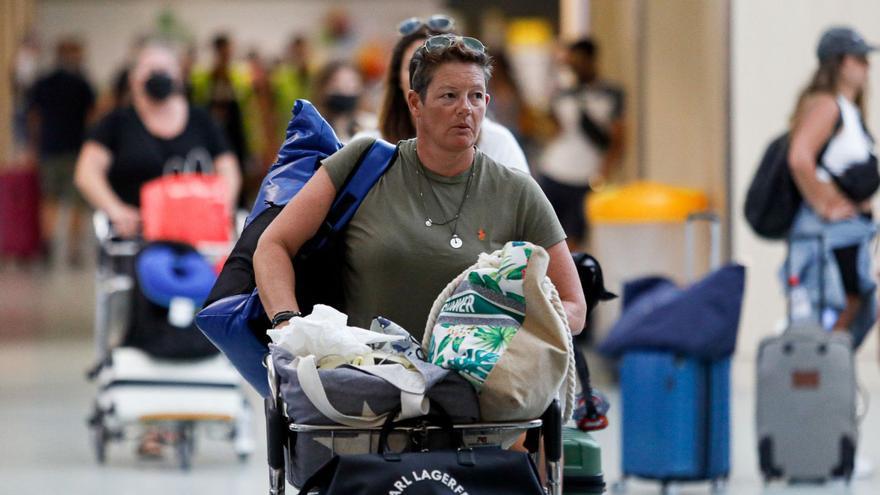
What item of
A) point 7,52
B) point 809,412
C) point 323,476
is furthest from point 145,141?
point 7,52

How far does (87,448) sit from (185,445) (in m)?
0.73

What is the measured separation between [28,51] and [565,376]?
65.9 feet

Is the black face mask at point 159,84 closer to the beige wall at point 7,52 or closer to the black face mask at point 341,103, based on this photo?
the black face mask at point 341,103

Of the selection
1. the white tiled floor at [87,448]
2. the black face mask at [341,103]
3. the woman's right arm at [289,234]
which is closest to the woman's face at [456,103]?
the woman's right arm at [289,234]

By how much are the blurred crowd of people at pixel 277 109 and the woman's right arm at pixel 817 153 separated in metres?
2.00

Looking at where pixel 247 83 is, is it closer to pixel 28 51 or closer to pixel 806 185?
pixel 28 51

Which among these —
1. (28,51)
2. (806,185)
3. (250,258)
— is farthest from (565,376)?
(28,51)

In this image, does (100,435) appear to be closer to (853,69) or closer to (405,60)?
(405,60)

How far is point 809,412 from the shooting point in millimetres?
6914

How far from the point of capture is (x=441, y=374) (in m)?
3.44

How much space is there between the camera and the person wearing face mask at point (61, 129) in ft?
68.1

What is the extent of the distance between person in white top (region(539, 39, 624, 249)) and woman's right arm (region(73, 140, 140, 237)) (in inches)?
172

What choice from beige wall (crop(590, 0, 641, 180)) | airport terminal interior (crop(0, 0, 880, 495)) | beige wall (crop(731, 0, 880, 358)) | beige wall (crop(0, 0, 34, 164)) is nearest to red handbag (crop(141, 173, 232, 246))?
airport terminal interior (crop(0, 0, 880, 495))

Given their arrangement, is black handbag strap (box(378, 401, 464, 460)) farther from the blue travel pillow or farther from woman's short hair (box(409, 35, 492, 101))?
the blue travel pillow
